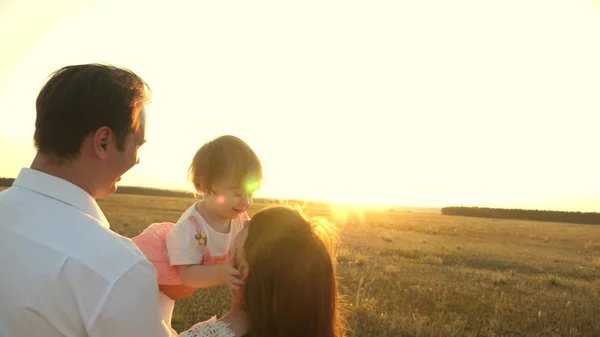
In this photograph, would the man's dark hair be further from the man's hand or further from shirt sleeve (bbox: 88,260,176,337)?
the man's hand

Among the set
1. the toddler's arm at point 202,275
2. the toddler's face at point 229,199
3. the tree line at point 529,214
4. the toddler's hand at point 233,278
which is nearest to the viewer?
the toddler's hand at point 233,278

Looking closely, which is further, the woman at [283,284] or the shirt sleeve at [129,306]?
the woman at [283,284]

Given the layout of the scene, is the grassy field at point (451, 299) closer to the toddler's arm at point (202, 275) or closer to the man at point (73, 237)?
the toddler's arm at point (202, 275)

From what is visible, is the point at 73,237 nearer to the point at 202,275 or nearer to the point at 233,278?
the point at 233,278

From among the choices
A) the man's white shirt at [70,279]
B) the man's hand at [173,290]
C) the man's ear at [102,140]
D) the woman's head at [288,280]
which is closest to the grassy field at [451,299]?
the man's hand at [173,290]

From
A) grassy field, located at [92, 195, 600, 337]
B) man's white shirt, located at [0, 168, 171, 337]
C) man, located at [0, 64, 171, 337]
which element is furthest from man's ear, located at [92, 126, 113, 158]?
grassy field, located at [92, 195, 600, 337]

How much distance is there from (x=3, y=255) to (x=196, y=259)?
7.40 ft

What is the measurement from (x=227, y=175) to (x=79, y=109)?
2.32 meters

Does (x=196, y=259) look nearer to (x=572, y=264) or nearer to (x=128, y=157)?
(x=128, y=157)

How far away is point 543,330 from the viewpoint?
8031 mm

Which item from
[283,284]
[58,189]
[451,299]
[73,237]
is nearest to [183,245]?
[283,284]

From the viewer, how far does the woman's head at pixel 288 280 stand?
231 centimetres

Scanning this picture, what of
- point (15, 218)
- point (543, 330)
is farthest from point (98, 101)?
point (543, 330)

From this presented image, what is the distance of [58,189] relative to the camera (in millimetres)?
1831
